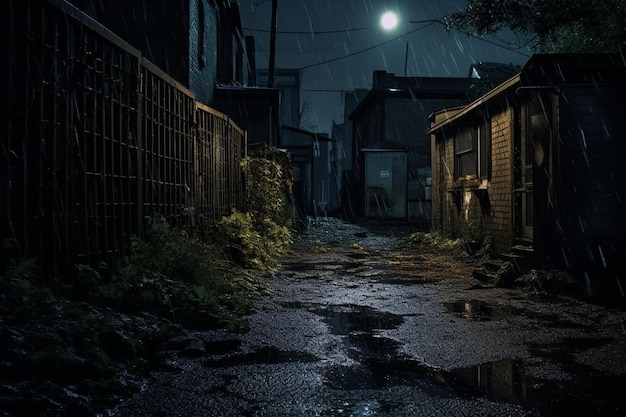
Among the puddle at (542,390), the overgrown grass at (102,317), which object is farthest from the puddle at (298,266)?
the puddle at (542,390)

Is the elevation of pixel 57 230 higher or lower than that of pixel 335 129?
lower

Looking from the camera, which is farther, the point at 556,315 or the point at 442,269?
the point at 442,269

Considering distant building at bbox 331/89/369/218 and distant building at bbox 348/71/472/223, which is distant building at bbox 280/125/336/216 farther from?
distant building at bbox 348/71/472/223

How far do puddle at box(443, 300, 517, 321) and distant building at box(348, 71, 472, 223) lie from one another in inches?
823

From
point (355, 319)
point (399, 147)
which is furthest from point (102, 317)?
point (399, 147)

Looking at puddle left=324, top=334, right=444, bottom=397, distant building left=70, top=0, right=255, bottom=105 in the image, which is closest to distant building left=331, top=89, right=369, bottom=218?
distant building left=70, top=0, right=255, bottom=105

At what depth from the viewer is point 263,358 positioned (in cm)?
493

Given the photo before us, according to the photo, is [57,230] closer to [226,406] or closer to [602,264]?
[226,406]

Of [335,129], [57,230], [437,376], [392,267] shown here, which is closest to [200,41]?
[392,267]

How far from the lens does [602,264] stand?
31.4ft

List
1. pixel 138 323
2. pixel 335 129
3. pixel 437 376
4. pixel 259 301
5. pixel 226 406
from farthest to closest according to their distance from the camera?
pixel 335 129
pixel 259 301
pixel 138 323
pixel 437 376
pixel 226 406

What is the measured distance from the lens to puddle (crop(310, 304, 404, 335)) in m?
6.27

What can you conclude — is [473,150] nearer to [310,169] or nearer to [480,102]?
[480,102]

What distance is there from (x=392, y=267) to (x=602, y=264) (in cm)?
432
